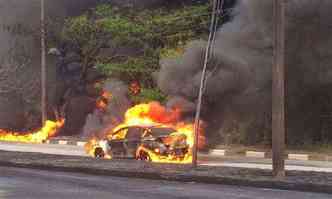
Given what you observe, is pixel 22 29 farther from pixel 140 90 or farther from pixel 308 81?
pixel 308 81

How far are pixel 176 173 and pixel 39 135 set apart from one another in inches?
856

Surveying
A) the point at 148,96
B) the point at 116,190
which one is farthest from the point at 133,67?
the point at 116,190

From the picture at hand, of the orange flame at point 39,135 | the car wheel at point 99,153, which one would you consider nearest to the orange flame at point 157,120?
the car wheel at point 99,153

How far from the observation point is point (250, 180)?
13.0 m

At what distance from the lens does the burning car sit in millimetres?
18641

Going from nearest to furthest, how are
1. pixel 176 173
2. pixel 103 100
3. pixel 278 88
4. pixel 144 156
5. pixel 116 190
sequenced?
pixel 116 190, pixel 278 88, pixel 176 173, pixel 144 156, pixel 103 100

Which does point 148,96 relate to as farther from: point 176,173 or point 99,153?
point 176,173

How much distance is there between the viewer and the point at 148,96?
3056cm

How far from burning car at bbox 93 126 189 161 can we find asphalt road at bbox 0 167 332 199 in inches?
157

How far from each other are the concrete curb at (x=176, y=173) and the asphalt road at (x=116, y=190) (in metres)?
0.42

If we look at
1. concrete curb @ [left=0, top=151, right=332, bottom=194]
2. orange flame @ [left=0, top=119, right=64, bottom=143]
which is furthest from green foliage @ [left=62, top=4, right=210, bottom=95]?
concrete curb @ [left=0, top=151, right=332, bottom=194]

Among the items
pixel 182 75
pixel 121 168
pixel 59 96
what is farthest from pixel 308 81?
pixel 59 96

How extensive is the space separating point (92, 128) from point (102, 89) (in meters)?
2.08

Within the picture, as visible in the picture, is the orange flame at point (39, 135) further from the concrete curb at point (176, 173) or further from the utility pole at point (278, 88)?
the utility pole at point (278, 88)
